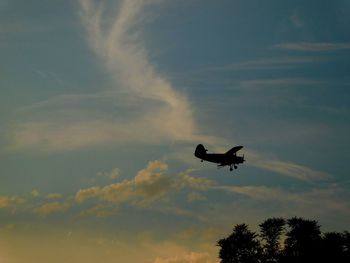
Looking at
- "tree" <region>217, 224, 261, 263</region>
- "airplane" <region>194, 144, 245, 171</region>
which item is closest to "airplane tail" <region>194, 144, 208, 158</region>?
"airplane" <region>194, 144, 245, 171</region>

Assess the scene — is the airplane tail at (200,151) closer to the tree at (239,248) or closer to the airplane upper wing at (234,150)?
the airplane upper wing at (234,150)

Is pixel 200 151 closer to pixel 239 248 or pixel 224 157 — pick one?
pixel 224 157

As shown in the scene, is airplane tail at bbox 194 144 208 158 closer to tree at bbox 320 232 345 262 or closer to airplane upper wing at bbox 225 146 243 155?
airplane upper wing at bbox 225 146 243 155

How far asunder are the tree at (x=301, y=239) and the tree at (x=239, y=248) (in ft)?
19.5

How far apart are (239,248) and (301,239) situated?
35.6 feet

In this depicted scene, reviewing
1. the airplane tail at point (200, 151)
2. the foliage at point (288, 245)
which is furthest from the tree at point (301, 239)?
the airplane tail at point (200, 151)

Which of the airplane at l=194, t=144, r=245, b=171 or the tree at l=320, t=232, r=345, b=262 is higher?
the airplane at l=194, t=144, r=245, b=171

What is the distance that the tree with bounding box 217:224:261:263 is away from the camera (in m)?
78.5

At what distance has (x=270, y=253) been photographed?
8069cm

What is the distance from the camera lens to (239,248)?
79.2m

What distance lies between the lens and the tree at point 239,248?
78500mm

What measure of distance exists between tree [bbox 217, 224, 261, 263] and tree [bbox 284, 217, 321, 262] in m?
5.95

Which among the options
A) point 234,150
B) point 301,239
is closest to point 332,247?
point 301,239

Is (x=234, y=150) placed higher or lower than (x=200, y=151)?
lower
